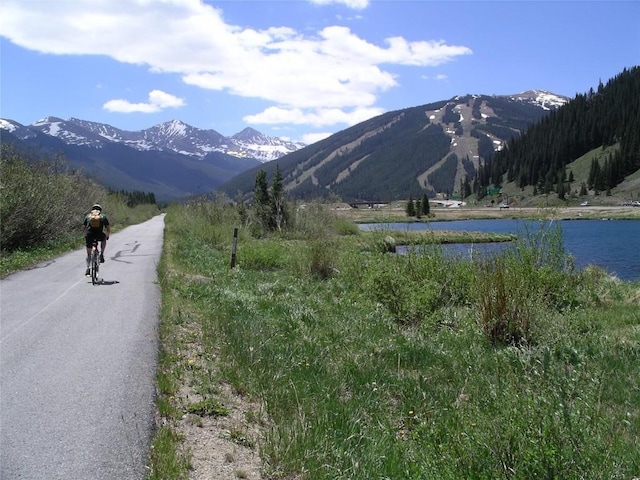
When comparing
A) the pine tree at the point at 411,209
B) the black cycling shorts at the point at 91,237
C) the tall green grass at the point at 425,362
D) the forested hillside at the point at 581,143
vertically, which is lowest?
the tall green grass at the point at 425,362

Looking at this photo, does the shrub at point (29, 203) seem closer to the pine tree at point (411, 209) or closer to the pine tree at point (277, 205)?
the pine tree at point (277, 205)

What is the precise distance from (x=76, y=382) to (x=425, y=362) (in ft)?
16.2

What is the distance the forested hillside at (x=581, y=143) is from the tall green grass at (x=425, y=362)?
13843 centimetres

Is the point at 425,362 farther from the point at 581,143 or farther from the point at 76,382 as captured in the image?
the point at 581,143

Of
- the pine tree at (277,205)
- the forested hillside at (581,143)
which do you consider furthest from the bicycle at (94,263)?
the forested hillside at (581,143)

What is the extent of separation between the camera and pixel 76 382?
5.97 m

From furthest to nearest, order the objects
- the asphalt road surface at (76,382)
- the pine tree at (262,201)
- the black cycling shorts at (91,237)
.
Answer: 1. the pine tree at (262,201)
2. the black cycling shorts at (91,237)
3. the asphalt road surface at (76,382)

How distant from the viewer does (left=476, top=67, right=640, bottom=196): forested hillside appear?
5389 inches

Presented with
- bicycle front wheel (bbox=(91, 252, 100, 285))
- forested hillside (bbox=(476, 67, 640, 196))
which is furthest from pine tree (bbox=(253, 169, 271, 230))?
forested hillside (bbox=(476, 67, 640, 196))

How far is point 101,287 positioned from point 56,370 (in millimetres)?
7079

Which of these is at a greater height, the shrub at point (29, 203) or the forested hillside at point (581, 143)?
the forested hillside at point (581, 143)

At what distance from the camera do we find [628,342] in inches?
343

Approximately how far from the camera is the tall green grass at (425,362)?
393 centimetres

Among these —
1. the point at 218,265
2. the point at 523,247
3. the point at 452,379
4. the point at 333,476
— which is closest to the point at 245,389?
the point at 333,476
